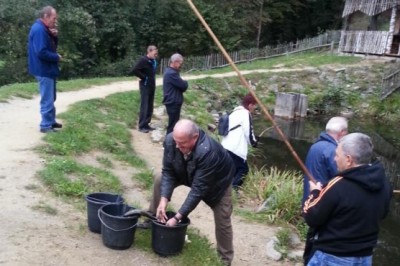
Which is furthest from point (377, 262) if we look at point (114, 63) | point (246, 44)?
point (246, 44)

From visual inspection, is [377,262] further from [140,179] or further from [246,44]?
[246,44]

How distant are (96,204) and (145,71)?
5347mm

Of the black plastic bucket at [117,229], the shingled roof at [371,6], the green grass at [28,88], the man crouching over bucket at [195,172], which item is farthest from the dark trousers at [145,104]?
the shingled roof at [371,6]

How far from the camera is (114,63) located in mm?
21891

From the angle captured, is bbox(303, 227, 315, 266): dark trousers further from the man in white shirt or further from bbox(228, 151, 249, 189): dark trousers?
bbox(228, 151, 249, 189): dark trousers

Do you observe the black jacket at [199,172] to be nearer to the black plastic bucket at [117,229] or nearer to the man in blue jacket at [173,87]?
the black plastic bucket at [117,229]

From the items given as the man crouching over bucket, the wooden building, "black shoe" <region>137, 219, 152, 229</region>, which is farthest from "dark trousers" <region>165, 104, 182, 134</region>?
the wooden building

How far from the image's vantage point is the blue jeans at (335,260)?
3.60 meters

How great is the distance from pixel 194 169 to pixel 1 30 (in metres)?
17.1

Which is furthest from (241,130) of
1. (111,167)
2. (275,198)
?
(111,167)

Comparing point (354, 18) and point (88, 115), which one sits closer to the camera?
point (88, 115)

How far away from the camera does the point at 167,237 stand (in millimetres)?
4793

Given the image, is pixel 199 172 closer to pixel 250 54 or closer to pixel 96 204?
pixel 96 204

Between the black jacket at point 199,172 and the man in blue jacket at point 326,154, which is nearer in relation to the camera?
the black jacket at point 199,172
